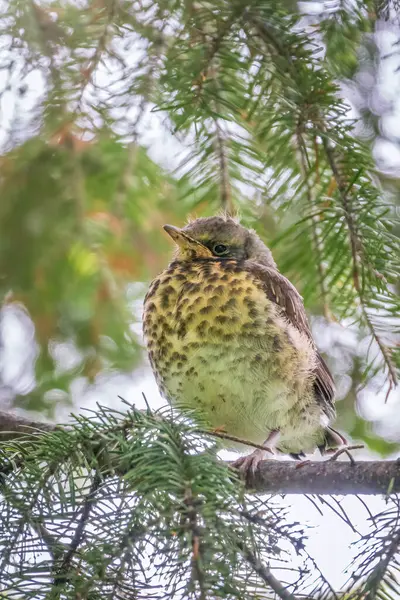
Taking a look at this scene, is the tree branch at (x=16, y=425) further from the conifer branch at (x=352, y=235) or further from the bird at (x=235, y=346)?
the conifer branch at (x=352, y=235)

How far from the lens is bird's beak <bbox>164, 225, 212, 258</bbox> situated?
2.53 m

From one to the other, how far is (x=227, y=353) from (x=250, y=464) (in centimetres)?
42

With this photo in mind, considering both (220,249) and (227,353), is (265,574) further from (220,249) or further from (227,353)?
(220,249)

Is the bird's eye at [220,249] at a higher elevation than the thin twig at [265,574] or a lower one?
higher

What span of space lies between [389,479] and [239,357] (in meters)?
0.83

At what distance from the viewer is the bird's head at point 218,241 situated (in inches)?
98.8

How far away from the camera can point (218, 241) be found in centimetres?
257

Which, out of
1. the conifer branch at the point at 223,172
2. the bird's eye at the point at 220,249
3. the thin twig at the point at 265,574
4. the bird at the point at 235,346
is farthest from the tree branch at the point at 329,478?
the bird's eye at the point at 220,249

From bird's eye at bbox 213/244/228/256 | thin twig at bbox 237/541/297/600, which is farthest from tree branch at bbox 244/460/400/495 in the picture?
bird's eye at bbox 213/244/228/256

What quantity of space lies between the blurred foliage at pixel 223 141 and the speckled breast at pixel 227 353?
0.16 metres

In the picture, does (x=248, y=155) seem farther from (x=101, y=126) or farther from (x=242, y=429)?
(x=242, y=429)

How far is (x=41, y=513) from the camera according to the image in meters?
1.33

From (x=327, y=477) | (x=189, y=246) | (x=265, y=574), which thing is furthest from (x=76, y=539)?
(x=189, y=246)

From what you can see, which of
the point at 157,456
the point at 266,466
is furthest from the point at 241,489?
the point at 266,466
